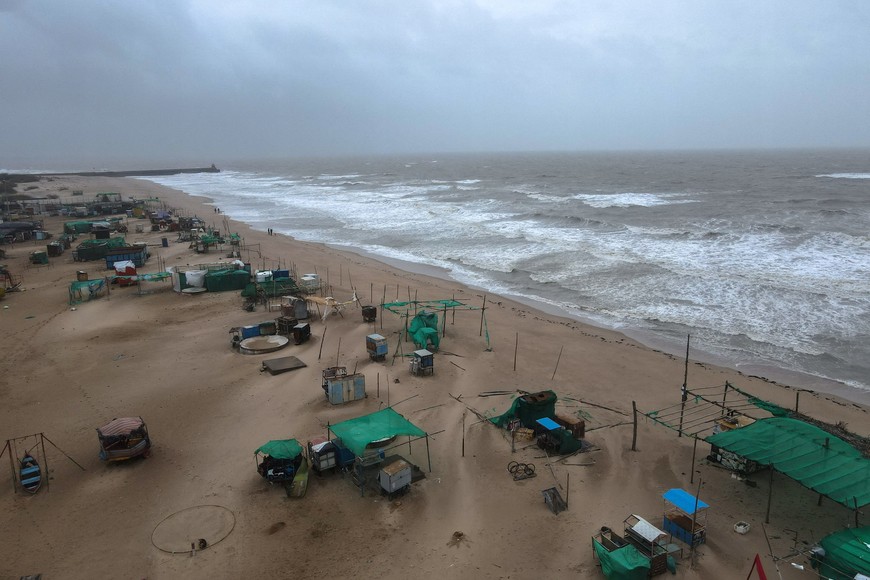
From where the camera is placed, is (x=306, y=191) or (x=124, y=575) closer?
(x=124, y=575)

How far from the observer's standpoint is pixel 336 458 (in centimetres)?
1518

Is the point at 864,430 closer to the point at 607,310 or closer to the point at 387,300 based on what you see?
the point at 607,310

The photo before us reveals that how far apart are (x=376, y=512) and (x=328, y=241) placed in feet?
141

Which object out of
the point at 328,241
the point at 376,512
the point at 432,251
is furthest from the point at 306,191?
the point at 376,512

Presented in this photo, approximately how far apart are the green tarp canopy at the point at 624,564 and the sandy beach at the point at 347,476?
0.48 metres

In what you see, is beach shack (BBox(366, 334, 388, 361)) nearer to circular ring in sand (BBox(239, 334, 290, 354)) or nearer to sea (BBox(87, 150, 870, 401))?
circular ring in sand (BBox(239, 334, 290, 354))

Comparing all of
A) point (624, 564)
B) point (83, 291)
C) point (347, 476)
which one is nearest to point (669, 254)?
point (347, 476)

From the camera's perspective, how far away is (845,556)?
10.9 meters

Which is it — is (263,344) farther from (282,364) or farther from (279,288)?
(279,288)

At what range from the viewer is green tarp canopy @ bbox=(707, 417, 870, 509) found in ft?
40.7

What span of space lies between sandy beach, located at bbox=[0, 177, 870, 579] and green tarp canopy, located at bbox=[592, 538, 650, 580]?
1.58 feet

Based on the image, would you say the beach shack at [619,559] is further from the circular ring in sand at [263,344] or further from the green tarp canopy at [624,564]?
the circular ring in sand at [263,344]

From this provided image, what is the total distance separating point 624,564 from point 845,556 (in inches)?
170

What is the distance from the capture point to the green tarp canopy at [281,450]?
47.9 feet
